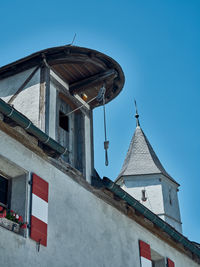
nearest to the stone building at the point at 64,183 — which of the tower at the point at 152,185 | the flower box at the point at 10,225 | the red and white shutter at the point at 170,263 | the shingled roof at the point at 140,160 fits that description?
the flower box at the point at 10,225

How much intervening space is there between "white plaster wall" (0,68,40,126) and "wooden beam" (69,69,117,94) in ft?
3.60

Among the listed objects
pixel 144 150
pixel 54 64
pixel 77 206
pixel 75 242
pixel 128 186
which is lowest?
pixel 75 242

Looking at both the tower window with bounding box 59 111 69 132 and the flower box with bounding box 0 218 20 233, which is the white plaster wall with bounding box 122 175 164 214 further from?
the flower box with bounding box 0 218 20 233

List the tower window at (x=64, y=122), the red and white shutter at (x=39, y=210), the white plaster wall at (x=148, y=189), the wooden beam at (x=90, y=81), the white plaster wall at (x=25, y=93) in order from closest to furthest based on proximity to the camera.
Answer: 1. the red and white shutter at (x=39, y=210)
2. the white plaster wall at (x=25, y=93)
3. the tower window at (x=64, y=122)
4. the wooden beam at (x=90, y=81)
5. the white plaster wall at (x=148, y=189)

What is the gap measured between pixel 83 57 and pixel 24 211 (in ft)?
15.1

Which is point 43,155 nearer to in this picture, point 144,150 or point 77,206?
point 77,206

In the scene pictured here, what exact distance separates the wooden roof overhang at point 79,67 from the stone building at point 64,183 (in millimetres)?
23

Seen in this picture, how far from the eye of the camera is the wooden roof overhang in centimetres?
1138

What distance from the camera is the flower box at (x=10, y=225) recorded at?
7695 mm

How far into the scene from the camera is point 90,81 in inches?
480

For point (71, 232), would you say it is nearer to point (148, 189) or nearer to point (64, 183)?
point (64, 183)

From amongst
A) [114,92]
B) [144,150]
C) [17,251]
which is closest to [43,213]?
[17,251]

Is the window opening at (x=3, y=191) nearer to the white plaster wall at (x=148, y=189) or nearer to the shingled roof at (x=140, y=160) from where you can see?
the white plaster wall at (x=148, y=189)

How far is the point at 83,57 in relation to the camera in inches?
460
